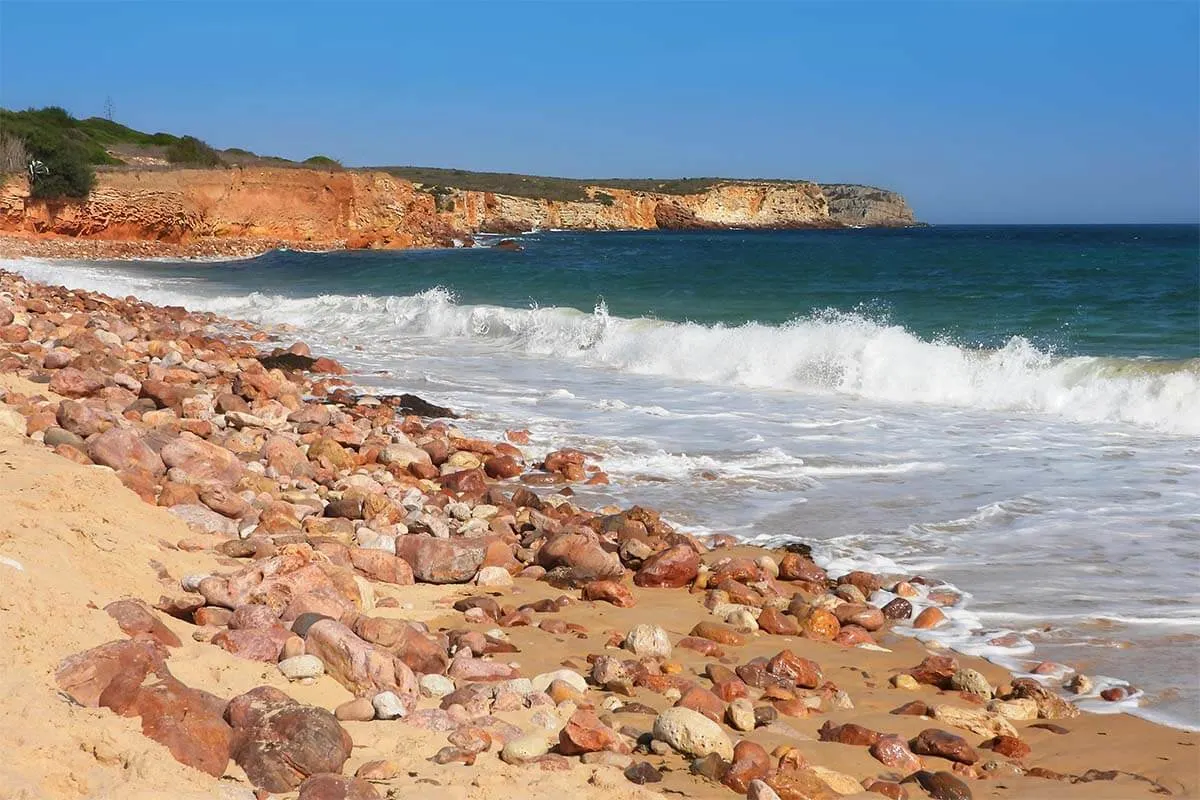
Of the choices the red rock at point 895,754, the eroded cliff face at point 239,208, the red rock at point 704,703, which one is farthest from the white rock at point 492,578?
the eroded cliff face at point 239,208

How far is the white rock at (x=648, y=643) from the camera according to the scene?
14.5 ft

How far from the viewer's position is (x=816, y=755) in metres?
3.57

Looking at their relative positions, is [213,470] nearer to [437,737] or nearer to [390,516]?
[390,516]

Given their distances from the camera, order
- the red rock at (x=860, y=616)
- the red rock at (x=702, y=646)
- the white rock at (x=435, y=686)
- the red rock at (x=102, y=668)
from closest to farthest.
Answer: the red rock at (x=102, y=668)
the white rock at (x=435, y=686)
the red rock at (x=702, y=646)
the red rock at (x=860, y=616)

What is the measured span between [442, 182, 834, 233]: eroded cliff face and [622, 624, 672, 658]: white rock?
214ft

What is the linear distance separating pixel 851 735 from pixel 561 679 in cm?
109

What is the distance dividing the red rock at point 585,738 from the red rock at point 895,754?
2.99 feet

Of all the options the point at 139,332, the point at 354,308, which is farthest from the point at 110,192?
the point at 139,332

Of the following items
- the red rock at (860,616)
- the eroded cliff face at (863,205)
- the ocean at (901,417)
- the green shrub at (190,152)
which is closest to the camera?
the red rock at (860,616)

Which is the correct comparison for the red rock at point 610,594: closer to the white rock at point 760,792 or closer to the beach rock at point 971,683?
the beach rock at point 971,683

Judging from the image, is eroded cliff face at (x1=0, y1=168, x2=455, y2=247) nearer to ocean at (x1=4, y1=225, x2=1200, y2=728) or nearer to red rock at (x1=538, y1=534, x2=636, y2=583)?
ocean at (x1=4, y1=225, x2=1200, y2=728)

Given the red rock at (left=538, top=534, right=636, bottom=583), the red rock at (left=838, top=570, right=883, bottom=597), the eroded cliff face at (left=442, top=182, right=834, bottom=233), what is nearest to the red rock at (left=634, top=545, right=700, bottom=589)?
the red rock at (left=538, top=534, right=636, bottom=583)

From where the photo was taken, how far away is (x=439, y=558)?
17.6ft

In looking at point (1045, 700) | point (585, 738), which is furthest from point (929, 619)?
point (585, 738)
